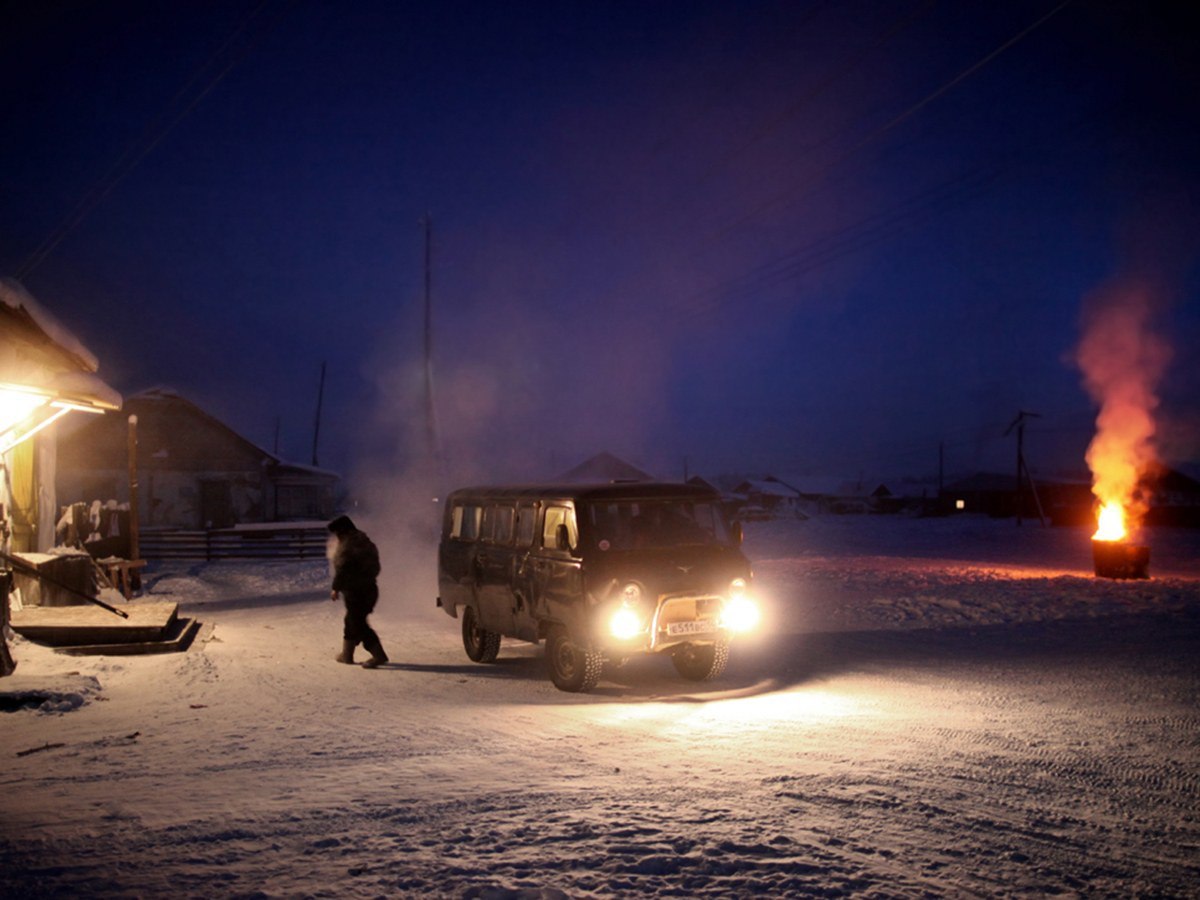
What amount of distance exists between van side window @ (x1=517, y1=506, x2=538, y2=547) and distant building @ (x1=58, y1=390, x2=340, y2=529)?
30.1m

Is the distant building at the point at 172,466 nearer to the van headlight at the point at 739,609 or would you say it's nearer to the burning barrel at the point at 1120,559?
the van headlight at the point at 739,609

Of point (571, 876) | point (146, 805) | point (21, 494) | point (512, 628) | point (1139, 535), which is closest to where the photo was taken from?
point (571, 876)

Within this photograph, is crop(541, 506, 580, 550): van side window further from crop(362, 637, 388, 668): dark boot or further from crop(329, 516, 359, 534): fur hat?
crop(329, 516, 359, 534): fur hat

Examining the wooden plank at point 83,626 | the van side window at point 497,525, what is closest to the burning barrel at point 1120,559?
the van side window at point 497,525

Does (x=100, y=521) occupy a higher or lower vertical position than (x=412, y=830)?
higher

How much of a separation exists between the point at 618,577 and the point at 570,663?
4.17ft

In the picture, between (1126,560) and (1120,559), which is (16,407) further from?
(1126,560)

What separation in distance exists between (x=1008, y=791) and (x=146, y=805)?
18.4 ft

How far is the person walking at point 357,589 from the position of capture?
11.7m

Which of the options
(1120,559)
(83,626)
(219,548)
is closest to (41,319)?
(83,626)

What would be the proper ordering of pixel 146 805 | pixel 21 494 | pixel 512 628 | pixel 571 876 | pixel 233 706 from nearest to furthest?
pixel 571 876, pixel 146 805, pixel 233 706, pixel 512 628, pixel 21 494

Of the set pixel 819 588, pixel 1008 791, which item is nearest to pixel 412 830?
pixel 1008 791

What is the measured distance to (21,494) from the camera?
1491 cm

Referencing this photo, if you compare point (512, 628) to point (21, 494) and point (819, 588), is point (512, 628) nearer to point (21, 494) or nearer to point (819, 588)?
point (21, 494)
